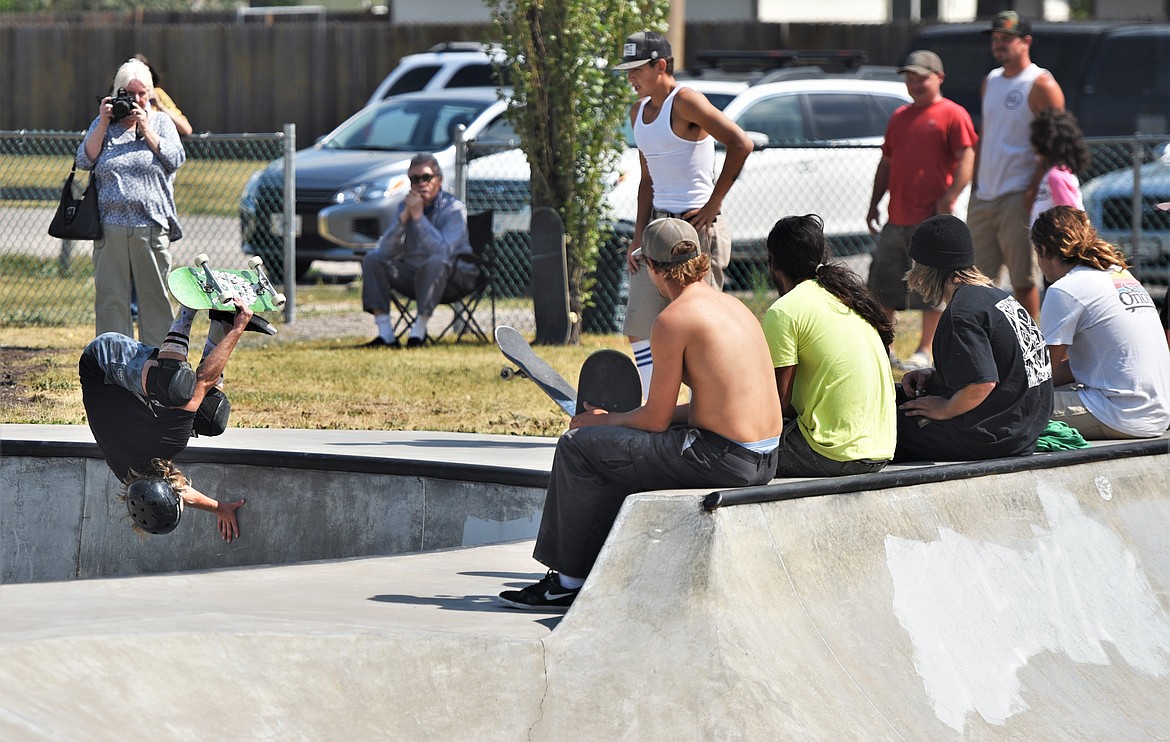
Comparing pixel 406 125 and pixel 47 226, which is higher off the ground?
pixel 406 125

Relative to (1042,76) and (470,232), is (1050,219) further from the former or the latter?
(470,232)

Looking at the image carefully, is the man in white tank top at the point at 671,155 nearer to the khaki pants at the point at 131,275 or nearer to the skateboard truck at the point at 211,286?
the skateboard truck at the point at 211,286

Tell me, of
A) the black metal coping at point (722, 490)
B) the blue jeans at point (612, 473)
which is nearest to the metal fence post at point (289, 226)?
the black metal coping at point (722, 490)

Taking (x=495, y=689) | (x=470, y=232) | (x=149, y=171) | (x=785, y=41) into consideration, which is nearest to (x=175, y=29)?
(x=785, y=41)

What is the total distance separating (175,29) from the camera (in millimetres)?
27438

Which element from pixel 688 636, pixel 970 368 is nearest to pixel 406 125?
pixel 970 368

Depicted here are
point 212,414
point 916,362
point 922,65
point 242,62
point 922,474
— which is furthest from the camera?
point 242,62

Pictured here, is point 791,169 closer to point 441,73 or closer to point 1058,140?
point 1058,140

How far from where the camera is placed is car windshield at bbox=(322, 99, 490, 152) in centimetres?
1455

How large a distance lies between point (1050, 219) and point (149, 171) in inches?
195

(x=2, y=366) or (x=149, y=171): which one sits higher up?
(x=149, y=171)

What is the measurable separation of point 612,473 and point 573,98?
6574mm

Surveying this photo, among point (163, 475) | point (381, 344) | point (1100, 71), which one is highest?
point (1100, 71)

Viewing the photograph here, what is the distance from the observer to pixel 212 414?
6551 millimetres
